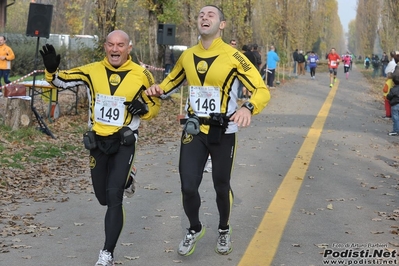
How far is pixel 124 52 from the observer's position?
5.98 m

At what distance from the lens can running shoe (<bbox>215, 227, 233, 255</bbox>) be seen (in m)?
6.26

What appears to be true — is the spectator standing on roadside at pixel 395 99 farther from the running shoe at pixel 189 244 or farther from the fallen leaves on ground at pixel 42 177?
the running shoe at pixel 189 244

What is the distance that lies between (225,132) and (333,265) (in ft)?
4.74

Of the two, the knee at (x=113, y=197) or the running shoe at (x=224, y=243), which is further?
the running shoe at (x=224, y=243)

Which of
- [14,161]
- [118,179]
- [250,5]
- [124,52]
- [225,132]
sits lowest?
[14,161]

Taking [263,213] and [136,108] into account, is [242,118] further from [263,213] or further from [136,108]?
[263,213]

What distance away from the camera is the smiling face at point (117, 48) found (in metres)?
5.93

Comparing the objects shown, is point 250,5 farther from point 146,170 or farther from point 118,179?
point 118,179

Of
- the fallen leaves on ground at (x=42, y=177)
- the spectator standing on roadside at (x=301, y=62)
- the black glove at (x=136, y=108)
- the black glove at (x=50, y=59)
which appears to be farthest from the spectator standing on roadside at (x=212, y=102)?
the spectator standing on roadside at (x=301, y=62)

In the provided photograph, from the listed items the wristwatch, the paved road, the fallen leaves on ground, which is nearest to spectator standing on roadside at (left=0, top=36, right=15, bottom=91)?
the fallen leaves on ground

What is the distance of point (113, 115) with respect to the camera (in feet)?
19.5

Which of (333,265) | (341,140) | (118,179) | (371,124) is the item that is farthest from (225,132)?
(371,124)

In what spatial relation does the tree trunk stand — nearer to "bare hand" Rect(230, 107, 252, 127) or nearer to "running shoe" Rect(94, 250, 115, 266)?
"running shoe" Rect(94, 250, 115, 266)

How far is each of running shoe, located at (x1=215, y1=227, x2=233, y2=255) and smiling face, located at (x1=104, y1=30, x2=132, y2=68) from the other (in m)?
1.77
